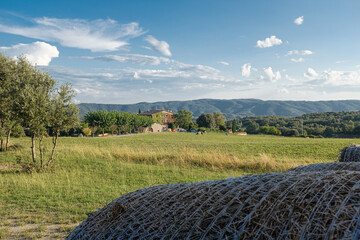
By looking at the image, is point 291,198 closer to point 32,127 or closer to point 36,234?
point 36,234

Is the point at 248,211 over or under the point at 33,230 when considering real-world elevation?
over

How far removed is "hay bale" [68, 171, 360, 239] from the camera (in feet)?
5.43

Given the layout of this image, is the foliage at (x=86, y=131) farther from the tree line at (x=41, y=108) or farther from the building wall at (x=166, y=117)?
the building wall at (x=166, y=117)

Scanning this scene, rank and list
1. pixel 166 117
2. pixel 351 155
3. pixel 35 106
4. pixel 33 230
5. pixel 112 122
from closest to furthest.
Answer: pixel 33 230 → pixel 351 155 → pixel 35 106 → pixel 112 122 → pixel 166 117

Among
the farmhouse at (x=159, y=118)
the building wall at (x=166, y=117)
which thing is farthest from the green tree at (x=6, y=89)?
the building wall at (x=166, y=117)

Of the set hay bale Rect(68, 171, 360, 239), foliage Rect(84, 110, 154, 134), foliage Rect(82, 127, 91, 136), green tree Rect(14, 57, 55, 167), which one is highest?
green tree Rect(14, 57, 55, 167)

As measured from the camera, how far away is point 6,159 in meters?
17.0

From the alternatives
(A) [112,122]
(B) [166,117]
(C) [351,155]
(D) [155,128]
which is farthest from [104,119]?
(B) [166,117]

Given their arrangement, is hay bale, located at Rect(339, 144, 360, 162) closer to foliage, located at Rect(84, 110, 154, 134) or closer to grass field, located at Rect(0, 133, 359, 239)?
grass field, located at Rect(0, 133, 359, 239)

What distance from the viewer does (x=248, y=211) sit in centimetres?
196

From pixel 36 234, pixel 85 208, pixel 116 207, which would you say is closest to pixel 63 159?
pixel 85 208

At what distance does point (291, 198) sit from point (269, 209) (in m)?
0.20

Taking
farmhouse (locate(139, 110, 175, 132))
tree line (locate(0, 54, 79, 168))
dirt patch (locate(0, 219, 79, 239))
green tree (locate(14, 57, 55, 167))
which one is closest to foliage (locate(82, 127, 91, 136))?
farmhouse (locate(139, 110, 175, 132))

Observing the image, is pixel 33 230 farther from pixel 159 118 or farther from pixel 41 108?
pixel 159 118
